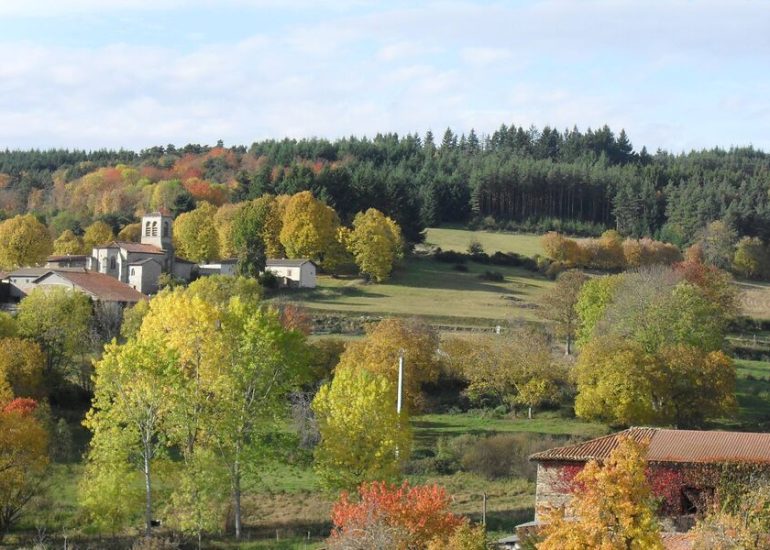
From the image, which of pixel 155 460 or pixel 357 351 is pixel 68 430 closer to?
pixel 155 460

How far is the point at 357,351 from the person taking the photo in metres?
59.1

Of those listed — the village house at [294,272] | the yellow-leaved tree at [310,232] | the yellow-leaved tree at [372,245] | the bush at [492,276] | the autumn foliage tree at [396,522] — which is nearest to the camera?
the autumn foliage tree at [396,522]

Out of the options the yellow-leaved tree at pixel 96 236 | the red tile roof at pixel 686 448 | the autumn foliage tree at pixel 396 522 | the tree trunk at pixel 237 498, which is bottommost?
the tree trunk at pixel 237 498

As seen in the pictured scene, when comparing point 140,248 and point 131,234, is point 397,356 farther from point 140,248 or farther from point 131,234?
point 131,234

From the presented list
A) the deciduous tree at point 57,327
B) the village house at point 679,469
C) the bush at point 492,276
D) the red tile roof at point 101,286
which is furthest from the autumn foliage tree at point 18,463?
the bush at point 492,276

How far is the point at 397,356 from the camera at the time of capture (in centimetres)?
5884

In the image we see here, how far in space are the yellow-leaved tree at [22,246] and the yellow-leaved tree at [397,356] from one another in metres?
42.4

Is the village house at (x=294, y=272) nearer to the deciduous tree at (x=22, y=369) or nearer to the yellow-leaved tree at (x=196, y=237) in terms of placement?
the yellow-leaved tree at (x=196, y=237)

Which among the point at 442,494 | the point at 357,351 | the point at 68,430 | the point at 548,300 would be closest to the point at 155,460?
the point at 68,430

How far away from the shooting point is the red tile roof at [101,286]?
74.6m

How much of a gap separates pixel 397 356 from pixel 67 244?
52322 mm

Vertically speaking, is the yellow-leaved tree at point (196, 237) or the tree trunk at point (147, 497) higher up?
the yellow-leaved tree at point (196, 237)

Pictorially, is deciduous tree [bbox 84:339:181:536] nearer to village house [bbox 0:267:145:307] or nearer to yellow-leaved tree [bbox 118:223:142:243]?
village house [bbox 0:267:145:307]

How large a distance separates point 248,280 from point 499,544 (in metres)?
43.4
